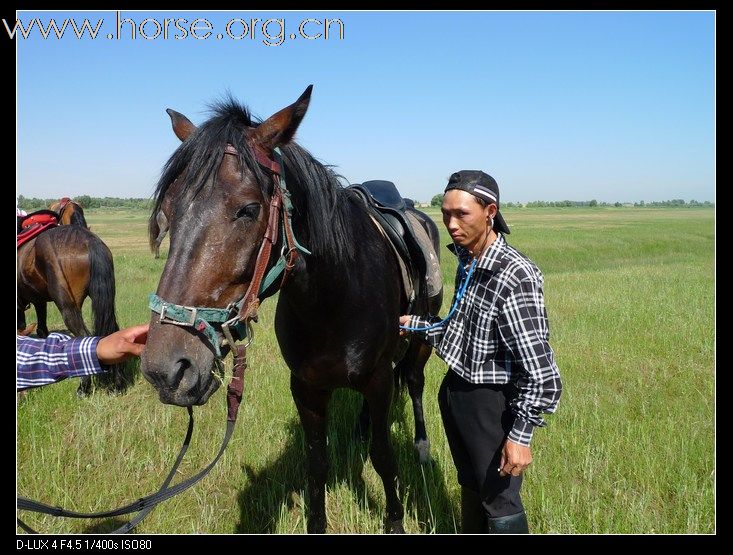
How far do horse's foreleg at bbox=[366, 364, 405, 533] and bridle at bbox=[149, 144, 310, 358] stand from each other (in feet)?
3.84

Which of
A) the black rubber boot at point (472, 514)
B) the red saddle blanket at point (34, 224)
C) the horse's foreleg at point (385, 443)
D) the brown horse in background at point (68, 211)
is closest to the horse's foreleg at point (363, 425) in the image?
the horse's foreleg at point (385, 443)

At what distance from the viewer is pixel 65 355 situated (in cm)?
204

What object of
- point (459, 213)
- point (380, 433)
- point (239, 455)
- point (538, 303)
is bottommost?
point (239, 455)

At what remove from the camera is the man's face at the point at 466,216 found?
1.91 m

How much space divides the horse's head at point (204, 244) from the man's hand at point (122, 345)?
20.6 inches

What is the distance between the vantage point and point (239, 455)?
365 cm

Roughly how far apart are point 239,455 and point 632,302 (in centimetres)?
850

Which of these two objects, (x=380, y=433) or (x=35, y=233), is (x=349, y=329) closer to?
(x=380, y=433)

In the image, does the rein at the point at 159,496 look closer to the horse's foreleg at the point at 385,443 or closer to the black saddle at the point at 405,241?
the horse's foreleg at the point at 385,443

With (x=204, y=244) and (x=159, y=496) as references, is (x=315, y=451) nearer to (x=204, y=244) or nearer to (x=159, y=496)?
(x=159, y=496)

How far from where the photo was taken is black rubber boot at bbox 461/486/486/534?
7.40 feet

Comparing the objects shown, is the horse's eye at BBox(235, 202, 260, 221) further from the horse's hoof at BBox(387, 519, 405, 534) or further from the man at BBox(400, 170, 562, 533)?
the horse's hoof at BBox(387, 519, 405, 534)

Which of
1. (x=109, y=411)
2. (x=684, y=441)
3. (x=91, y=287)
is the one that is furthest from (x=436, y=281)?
(x=91, y=287)

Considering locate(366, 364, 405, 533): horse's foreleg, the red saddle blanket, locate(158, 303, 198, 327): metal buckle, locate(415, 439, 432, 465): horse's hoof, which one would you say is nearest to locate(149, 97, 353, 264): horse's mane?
locate(158, 303, 198, 327): metal buckle
